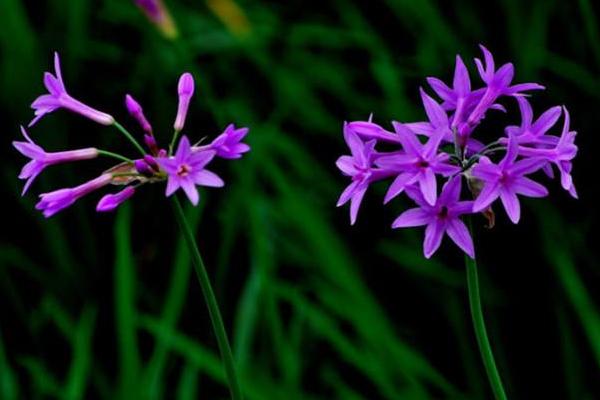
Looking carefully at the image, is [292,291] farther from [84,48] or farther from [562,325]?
[84,48]

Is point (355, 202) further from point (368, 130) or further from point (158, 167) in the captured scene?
point (158, 167)

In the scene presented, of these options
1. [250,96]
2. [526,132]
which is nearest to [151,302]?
[250,96]

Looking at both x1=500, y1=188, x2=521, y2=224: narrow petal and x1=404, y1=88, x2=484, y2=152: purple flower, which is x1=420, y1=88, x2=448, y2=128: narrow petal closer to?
x1=404, y1=88, x2=484, y2=152: purple flower

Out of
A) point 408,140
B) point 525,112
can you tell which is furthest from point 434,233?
point 525,112

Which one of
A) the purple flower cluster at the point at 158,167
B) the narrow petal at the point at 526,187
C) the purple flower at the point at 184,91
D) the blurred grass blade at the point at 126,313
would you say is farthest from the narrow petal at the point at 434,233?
the blurred grass blade at the point at 126,313

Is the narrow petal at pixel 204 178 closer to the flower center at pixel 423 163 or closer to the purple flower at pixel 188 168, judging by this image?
the purple flower at pixel 188 168

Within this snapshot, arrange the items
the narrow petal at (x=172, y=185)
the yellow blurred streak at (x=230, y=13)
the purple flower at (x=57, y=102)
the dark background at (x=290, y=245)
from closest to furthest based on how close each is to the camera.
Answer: the narrow petal at (x=172, y=185) < the purple flower at (x=57, y=102) < the yellow blurred streak at (x=230, y=13) < the dark background at (x=290, y=245)
